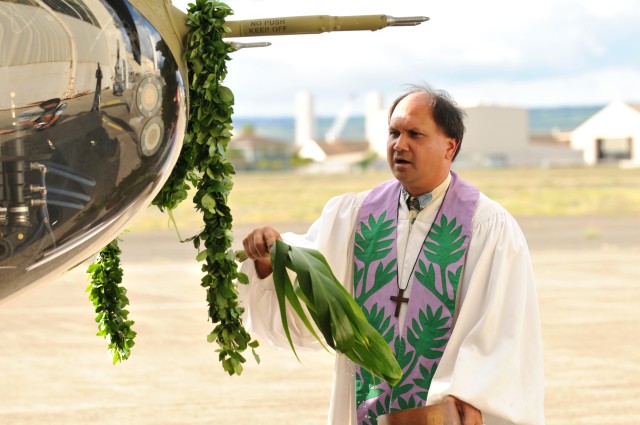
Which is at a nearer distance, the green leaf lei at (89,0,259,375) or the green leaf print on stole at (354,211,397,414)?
the green leaf lei at (89,0,259,375)

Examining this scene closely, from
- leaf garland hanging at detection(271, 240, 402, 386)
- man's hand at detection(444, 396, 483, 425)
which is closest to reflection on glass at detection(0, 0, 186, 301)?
leaf garland hanging at detection(271, 240, 402, 386)

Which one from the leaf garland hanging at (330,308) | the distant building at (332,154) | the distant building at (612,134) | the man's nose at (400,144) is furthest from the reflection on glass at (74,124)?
the distant building at (332,154)

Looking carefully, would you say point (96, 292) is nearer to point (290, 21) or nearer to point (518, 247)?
point (290, 21)

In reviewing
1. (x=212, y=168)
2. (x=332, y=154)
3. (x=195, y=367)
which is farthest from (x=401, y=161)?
(x=332, y=154)

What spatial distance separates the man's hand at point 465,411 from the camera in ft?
10.8

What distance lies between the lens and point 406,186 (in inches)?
145

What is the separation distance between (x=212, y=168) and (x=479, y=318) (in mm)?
1121

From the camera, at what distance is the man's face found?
3502 mm

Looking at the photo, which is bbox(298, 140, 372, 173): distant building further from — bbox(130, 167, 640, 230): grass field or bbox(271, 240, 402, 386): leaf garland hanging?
bbox(271, 240, 402, 386): leaf garland hanging

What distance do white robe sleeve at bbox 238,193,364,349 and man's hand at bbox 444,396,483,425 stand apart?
636mm

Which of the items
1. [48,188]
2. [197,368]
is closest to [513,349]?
[48,188]

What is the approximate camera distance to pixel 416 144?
3.49 metres

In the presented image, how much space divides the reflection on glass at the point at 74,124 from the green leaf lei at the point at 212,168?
28 centimetres

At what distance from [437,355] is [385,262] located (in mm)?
395
